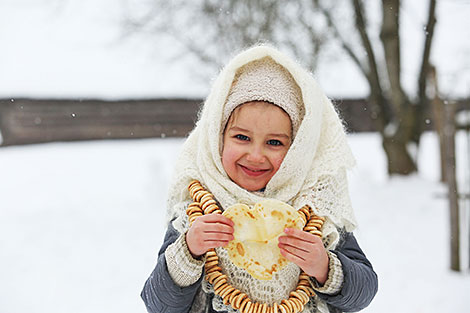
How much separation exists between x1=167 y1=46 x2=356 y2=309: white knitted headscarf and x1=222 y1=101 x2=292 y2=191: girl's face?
2 cm

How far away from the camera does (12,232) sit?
314 centimetres

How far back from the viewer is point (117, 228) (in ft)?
10.8

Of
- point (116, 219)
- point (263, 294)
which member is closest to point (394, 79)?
point (116, 219)

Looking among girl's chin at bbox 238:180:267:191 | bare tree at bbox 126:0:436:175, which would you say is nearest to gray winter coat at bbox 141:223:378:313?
girl's chin at bbox 238:180:267:191

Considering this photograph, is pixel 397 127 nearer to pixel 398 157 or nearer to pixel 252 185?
pixel 398 157

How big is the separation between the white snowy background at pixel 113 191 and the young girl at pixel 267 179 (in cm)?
146

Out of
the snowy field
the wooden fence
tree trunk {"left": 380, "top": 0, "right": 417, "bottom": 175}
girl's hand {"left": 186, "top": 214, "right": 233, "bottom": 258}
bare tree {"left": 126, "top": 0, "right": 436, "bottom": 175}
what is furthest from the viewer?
tree trunk {"left": 380, "top": 0, "right": 417, "bottom": 175}

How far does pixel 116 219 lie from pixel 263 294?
2.66m

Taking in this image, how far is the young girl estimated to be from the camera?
35.4 inches

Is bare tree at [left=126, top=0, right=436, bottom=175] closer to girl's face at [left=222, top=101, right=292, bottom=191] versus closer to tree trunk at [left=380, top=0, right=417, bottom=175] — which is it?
tree trunk at [left=380, top=0, right=417, bottom=175]

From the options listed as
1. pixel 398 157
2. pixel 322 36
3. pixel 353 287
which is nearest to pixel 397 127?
pixel 398 157

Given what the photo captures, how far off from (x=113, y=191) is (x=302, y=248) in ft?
10.1

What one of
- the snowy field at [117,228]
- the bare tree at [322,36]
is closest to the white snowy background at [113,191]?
the snowy field at [117,228]

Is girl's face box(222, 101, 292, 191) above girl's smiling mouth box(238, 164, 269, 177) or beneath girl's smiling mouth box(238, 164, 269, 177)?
above
